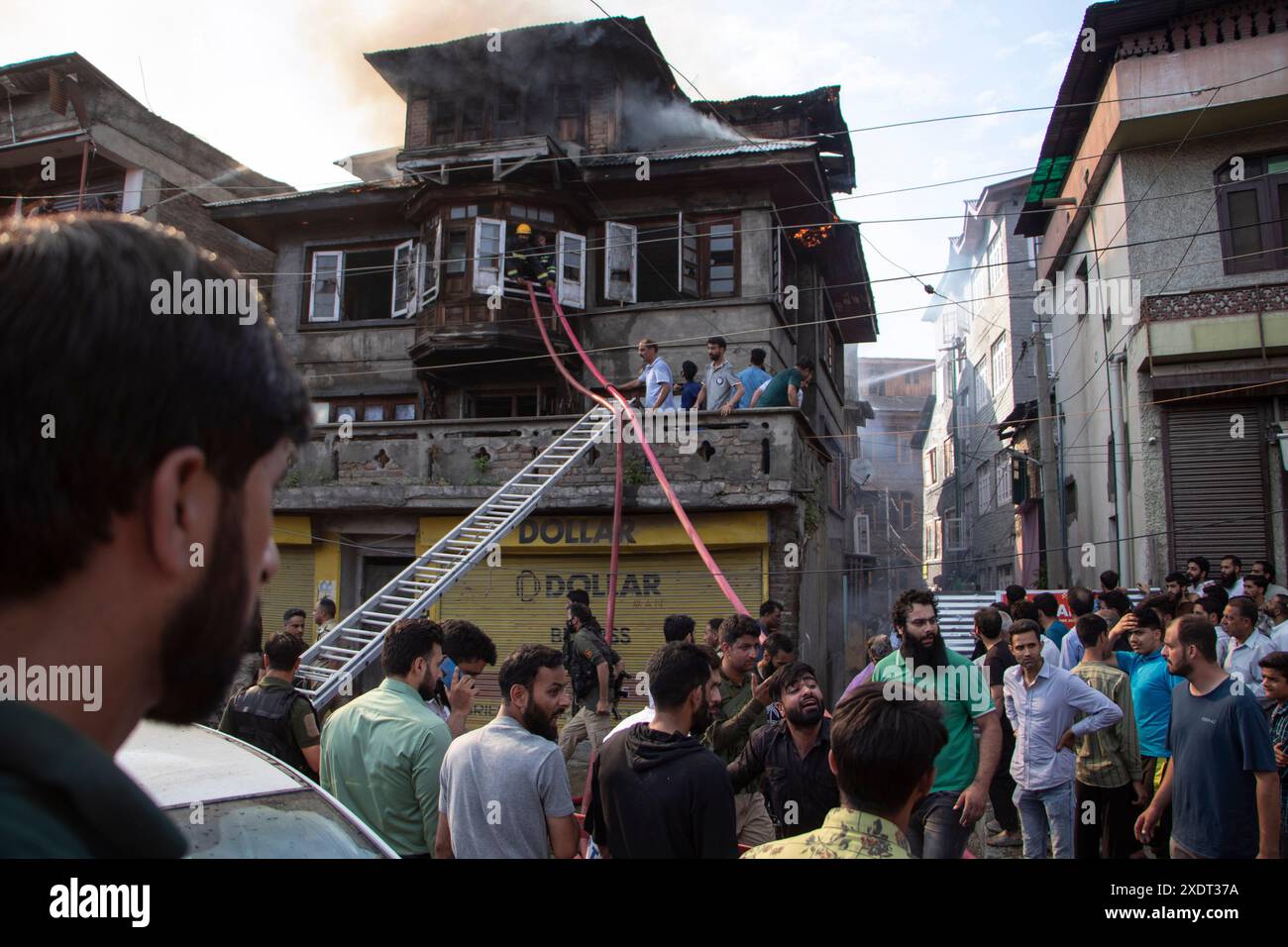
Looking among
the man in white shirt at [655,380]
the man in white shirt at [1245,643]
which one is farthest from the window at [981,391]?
the man in white shirt at [1245,643]

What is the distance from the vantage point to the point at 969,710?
5.50 meters

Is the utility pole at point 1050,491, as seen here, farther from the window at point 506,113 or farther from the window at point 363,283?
the window at point 363,283

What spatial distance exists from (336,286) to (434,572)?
10.1m

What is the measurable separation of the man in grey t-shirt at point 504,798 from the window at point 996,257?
104ft

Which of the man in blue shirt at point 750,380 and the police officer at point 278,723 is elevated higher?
the man in blue shirt at point 750,380

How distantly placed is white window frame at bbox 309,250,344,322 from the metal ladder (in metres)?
7.81

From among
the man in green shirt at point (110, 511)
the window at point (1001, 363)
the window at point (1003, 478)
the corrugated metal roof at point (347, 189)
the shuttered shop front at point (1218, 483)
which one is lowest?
the man in green shirt at point (110, 511)

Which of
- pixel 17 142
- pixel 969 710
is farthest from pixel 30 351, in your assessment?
pixel 17 142

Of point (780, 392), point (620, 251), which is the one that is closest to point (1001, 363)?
point (620, 251)

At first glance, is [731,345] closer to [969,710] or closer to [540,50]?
[540,50]

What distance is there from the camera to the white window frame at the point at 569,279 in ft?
57.7

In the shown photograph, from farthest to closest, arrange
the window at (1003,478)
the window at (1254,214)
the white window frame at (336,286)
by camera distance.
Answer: the window at (1003,478)
the white window frame at (336,286)
the window at (1254,214)

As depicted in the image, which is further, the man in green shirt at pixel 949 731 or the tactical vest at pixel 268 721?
Answer: the man in green shirt at pixel 949 731

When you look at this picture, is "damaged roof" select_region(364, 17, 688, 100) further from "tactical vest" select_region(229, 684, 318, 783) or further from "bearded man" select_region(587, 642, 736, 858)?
"bearded man" select_region(587, 642, 736, 858)
